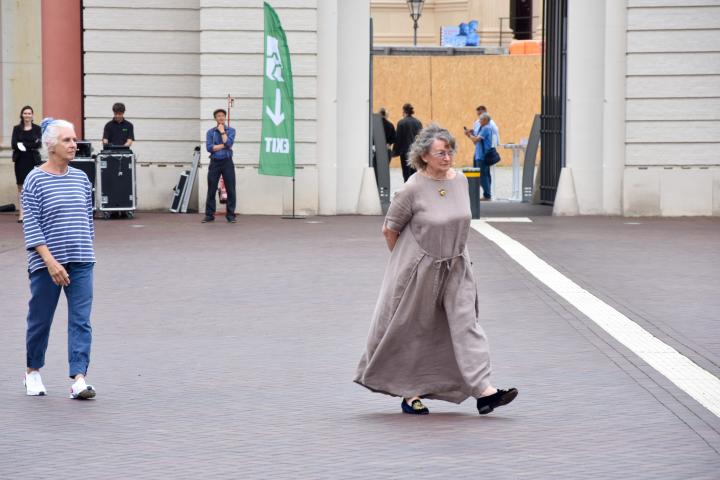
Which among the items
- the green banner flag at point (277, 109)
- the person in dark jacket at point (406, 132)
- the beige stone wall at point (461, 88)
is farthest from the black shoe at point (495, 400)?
the beige stone wall at point (461, 88)

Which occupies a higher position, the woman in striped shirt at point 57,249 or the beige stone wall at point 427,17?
the beige stone wall at point 427,17

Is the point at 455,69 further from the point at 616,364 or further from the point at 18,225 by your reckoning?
the point at 616,364

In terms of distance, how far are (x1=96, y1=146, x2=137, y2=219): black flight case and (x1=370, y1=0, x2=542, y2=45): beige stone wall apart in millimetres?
32060

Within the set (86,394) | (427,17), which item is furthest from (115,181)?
(427,17)

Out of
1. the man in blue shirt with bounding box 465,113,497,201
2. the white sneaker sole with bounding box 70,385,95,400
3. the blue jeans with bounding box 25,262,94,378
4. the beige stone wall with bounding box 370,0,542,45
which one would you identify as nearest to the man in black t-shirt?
the man in blue shirt with bounding box 465,113,497,201

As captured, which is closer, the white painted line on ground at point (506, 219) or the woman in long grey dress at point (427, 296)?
the woman in long grey dress at point (427, 296)

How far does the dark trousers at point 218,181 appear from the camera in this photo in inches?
859

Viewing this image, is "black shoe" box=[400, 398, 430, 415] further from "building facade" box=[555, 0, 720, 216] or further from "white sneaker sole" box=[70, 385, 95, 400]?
"building facade" box=[555, 0, 720, 216]

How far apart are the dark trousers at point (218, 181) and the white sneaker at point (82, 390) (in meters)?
13.6

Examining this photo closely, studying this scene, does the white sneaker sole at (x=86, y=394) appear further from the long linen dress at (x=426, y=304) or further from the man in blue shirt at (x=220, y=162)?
the man in blue shirt at (x=220, y=162)

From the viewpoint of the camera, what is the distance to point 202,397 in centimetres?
837

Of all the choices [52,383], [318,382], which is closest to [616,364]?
[318,382]

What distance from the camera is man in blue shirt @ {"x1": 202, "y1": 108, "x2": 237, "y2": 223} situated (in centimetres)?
2183

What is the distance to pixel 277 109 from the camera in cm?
2261
